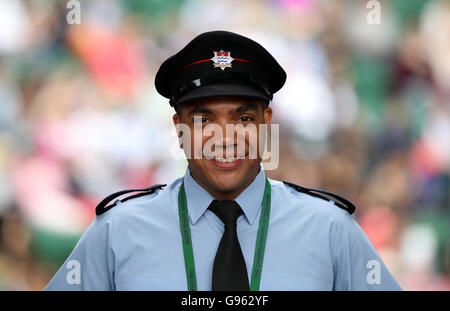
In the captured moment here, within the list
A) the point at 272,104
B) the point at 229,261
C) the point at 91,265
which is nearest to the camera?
the point at 229,261

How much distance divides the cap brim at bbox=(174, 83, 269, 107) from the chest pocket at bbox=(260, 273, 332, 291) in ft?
1.48

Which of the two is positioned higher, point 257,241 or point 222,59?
point 222,59

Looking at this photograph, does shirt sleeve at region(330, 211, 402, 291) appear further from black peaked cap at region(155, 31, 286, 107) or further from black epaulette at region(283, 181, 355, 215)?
black peaked cap at region(155, 31, 286, 107)

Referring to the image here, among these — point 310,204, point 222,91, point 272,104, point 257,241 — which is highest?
point 272,104

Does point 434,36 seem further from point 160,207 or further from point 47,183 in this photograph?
point 160,207

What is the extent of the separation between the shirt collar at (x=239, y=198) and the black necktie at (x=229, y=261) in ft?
0.12

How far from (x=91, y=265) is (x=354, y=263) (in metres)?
0.68

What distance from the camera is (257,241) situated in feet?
5.11

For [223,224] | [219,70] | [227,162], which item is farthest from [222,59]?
[223,224]

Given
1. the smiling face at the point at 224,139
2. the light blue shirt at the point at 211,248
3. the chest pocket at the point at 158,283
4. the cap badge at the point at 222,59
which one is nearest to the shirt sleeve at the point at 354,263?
the light blue shirt at the point at 211,248

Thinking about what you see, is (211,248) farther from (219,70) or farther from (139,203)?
(219,70)

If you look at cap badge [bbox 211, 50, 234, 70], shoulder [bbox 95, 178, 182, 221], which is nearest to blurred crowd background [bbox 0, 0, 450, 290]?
shoulder [bbox 95, 178, 182, 221]

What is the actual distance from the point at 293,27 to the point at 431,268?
1862 mm
